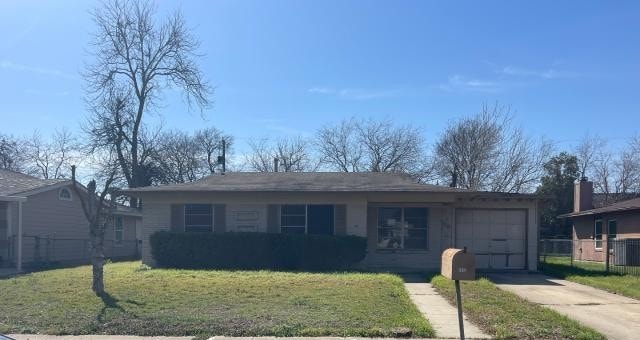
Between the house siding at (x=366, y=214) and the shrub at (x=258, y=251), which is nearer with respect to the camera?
the shrub at (x=258, y=251)

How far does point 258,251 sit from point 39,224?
1074 cm

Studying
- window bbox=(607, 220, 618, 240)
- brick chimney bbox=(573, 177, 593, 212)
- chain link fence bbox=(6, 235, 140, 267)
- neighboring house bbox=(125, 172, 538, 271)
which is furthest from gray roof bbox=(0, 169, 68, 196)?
brick chimney bbox=(573, 177, 593, 212)

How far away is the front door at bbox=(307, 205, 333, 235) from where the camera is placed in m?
21.5

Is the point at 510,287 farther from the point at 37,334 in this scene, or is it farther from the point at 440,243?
the point at 37,334

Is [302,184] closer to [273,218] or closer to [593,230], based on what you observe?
[273,218]

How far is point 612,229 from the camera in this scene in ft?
99.7

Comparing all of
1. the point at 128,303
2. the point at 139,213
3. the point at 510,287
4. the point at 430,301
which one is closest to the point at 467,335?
the point at 430,301

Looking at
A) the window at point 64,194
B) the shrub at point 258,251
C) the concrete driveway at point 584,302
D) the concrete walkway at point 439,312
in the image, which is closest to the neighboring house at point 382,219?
the shrub at point 258,251

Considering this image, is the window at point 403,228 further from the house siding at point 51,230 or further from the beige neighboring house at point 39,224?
the house siding at point 51,230

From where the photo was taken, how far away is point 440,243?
2155cm

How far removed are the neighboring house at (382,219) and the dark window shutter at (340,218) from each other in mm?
13

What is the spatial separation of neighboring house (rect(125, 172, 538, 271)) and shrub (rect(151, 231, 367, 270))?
1016 mm

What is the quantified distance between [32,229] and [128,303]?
15504 mm

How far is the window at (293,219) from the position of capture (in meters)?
21.7
